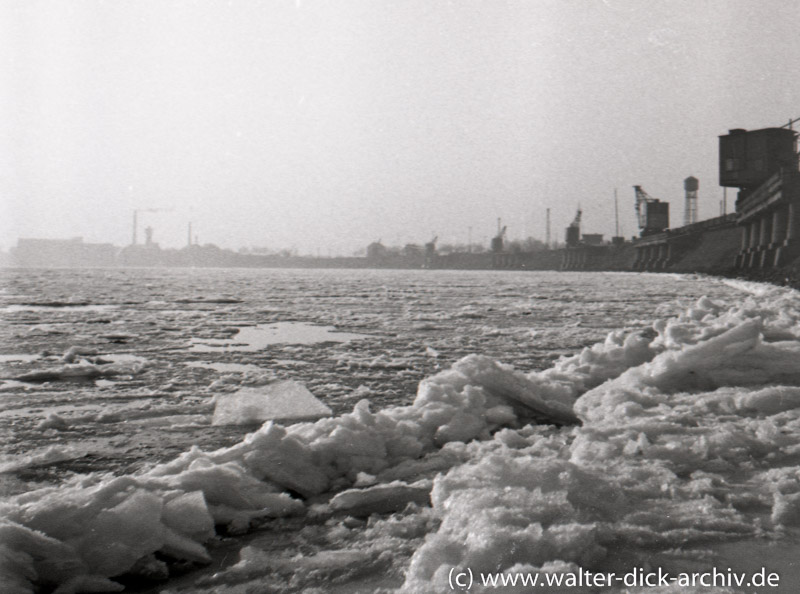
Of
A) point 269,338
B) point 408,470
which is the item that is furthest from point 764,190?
point 408,470

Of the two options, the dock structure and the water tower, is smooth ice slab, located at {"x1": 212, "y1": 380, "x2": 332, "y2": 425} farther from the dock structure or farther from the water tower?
the water tower

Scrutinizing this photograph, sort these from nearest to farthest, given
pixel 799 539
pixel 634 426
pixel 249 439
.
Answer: pixel 799 539
pixel 249 439
pixel 634 426

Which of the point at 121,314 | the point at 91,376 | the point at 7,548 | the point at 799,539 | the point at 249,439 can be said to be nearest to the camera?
the point at 7,548

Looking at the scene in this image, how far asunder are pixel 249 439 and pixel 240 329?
5.64m

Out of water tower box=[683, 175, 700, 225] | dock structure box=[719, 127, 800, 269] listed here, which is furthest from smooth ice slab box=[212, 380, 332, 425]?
water tower box=[683, 175, 700, 225]

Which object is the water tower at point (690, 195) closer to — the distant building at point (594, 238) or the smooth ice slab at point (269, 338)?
the distant building at point (594, 238)

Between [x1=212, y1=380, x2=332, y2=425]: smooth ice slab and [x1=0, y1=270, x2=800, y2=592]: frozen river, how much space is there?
124mm

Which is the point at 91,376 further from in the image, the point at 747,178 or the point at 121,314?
the point at 747,178

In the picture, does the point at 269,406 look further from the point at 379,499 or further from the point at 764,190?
the point at 764,190

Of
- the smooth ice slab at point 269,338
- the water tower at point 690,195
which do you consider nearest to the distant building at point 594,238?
the water tower at point 690,195

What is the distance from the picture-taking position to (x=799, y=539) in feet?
5.29

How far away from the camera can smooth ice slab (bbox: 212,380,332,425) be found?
120 inches

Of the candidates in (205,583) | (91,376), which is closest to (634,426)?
(205,583)

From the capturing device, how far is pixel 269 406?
3.25 metres
